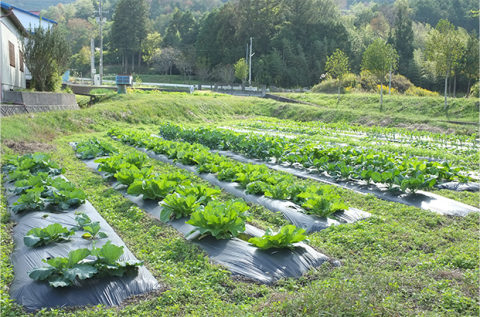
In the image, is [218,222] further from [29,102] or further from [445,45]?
[445,45]

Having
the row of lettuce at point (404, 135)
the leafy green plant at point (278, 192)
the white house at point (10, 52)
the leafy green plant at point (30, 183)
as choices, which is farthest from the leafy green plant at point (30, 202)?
the row of lettuce at point (404, 135)

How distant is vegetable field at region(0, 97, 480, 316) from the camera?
123 inches

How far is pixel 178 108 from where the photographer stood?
68.7 ft

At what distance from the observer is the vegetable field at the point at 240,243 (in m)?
3.13

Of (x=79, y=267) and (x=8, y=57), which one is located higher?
(x=8, y=57)

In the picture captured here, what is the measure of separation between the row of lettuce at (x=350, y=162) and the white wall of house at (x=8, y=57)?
28.6ft

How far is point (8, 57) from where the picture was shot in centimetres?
1509

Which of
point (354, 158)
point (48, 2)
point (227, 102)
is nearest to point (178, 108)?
point (227, 102)

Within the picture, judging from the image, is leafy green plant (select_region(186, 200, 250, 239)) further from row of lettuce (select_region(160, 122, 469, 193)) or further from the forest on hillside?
the forest on hillside

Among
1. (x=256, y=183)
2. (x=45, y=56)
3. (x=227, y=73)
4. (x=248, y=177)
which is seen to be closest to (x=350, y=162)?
(x=248, y=177)

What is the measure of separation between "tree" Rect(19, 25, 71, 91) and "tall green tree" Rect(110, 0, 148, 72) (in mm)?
49701

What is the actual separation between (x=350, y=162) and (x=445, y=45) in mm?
15704

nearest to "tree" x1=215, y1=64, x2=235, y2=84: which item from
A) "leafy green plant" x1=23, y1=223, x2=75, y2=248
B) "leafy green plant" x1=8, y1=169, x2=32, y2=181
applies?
"leafy green plant" x1=8, y1=169, x2=32, y2=181

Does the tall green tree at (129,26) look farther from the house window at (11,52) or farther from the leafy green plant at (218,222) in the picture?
the leafy green plant at (218,222)
